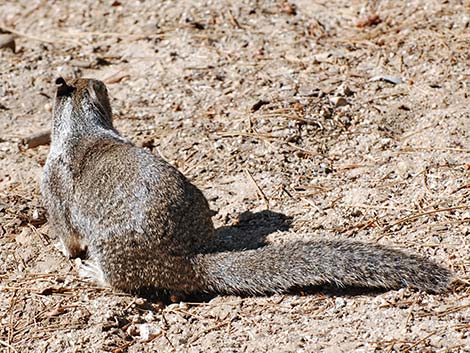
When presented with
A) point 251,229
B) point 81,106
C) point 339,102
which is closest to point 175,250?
point 251,229

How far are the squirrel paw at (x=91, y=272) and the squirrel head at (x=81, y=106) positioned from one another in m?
0.87

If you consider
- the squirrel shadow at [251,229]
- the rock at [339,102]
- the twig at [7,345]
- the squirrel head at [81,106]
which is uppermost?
the squirrel head at [81,106]

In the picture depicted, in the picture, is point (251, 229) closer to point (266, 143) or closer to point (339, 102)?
point (266, 143)

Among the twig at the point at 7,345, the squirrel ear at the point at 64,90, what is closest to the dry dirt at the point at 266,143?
the twig at the point at 7,345

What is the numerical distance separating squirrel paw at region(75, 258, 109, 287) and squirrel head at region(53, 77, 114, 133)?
2.85ft

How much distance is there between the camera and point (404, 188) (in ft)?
16.8

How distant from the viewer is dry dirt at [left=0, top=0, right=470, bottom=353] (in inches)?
166

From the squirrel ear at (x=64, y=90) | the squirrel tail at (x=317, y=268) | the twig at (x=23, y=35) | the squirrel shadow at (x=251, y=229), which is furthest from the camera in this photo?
the twig at (x=23, y=35)

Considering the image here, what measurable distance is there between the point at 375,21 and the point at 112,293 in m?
3.70

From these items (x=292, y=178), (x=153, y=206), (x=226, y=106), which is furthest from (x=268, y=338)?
(x=226, y=106)

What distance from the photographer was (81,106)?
5355mm

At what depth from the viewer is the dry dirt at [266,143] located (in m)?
4.22

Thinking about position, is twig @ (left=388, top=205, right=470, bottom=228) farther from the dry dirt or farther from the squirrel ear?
the squirrel ear

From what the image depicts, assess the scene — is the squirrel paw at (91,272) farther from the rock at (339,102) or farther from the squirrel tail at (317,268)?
the rock at (339,102)
